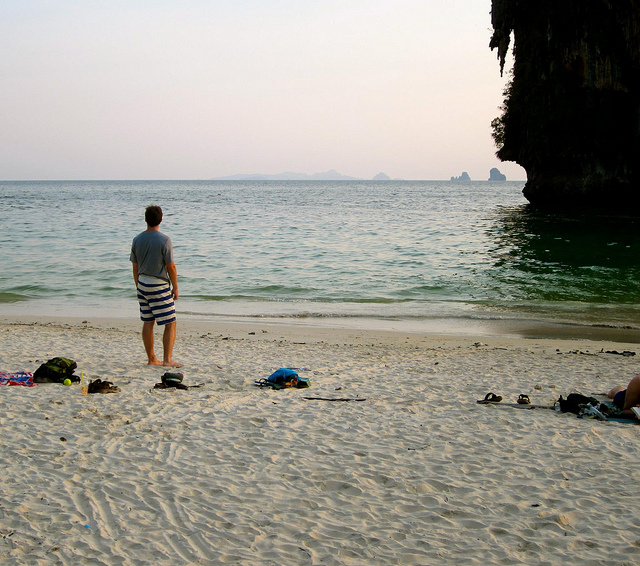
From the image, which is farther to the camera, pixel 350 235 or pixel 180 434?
pixel 350 235

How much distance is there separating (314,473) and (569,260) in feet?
61.8

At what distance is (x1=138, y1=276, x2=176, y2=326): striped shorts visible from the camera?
7041 mm

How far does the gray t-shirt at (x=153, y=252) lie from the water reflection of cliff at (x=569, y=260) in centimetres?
1013

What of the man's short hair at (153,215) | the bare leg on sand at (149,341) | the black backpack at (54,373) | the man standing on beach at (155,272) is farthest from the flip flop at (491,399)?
the black backpack at (54,373)

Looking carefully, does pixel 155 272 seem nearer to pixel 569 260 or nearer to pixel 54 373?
pixel 54 373

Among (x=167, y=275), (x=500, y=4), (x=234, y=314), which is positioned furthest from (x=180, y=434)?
(x=500, y=4)

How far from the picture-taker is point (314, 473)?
14.2 feet

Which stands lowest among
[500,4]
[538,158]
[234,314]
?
[234,314]

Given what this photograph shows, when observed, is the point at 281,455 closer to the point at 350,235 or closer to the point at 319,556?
the point at 319,556

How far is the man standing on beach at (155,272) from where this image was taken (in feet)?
22.7

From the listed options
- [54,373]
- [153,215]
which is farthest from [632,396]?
[54,373]

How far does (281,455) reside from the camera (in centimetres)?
464

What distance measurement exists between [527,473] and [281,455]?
187 centimetres

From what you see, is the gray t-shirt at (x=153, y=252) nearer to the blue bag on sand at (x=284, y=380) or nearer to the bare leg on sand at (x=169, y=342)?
the bare leg on sand at (x=169, y=342)
